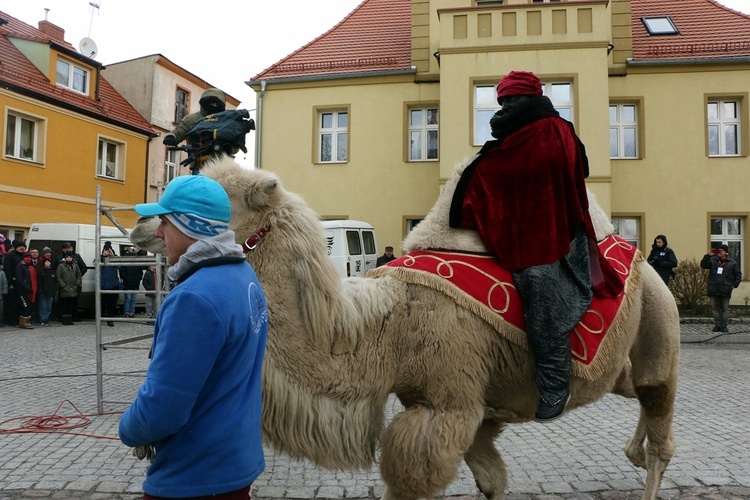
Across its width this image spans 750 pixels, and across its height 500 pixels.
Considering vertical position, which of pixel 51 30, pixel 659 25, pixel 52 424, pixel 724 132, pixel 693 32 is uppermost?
pixel 51 30

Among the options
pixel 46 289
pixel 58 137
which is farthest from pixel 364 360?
pixel 58 137

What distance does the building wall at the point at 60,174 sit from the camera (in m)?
19.6

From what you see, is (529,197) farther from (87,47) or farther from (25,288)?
(87,47)

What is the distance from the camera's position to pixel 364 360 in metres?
2.69

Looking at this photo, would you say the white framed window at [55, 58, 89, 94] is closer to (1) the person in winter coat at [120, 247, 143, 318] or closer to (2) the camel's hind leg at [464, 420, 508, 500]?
(1) the person in winter coat at [120, 247, 143, 318]

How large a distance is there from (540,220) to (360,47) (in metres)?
19.8

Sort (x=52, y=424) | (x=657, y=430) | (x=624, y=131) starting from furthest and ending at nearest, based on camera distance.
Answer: (x=624, y=131), (x=52, y=424), (x=657, y=430)

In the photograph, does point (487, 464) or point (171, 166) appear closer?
point (487, 464)

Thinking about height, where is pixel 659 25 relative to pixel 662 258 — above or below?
above

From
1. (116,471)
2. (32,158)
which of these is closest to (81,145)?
(32,158)

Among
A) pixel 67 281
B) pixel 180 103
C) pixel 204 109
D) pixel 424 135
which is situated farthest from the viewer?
pixel 180 103

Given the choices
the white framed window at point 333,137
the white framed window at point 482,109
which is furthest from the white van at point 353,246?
the white framed window at point 482,109

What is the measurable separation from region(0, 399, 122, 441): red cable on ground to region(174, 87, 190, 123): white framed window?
25162 mm

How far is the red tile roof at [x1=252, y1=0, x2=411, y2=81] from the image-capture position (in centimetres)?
2006
